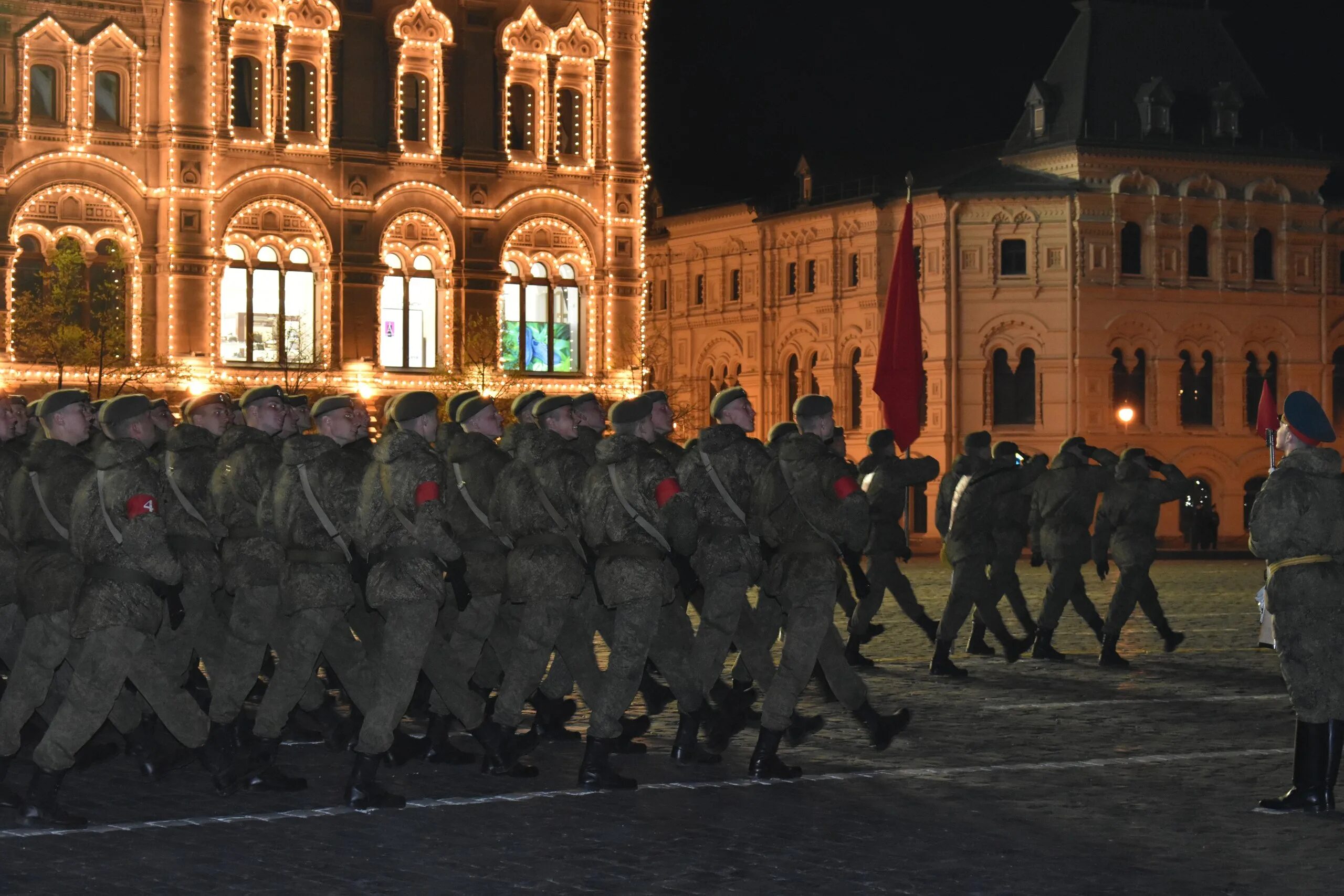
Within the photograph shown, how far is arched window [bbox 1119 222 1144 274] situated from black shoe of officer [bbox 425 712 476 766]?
51827 mm

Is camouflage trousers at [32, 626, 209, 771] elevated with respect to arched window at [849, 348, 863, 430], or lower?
lower

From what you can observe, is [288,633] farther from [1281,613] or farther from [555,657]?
[1281,613]

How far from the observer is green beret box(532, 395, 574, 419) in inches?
480

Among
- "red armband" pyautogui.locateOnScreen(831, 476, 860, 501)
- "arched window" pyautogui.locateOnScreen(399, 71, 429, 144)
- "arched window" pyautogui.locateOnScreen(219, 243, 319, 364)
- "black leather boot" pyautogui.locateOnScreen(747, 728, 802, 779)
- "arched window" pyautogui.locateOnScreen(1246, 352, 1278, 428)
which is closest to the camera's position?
"black leather boot" pyautogui.locateOnScreen(747, 728, 802, 779)

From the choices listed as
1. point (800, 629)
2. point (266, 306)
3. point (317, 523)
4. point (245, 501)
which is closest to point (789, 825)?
point (800, 629)

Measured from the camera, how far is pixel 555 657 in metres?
13.3

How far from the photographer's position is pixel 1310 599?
1048cm

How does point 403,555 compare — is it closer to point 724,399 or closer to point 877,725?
point 724,399

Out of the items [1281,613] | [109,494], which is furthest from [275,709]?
[1281,613]

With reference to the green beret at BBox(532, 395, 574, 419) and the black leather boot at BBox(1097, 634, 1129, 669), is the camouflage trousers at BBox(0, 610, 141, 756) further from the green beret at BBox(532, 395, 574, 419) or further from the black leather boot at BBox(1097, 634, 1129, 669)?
the black leather boot at BBox(1097, 634, 1129, 669)

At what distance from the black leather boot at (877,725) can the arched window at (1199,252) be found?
52.8 m

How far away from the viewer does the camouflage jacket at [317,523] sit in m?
11.1

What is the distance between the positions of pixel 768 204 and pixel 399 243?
23.3m

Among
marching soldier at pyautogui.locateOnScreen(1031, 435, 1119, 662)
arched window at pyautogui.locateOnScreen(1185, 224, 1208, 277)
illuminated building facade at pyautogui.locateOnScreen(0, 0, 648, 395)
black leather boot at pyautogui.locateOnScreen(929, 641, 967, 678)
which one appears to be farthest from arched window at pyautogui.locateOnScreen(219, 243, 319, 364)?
black leather boot at pyautogui.locateOnScreen(929, 641, 967, 678)
